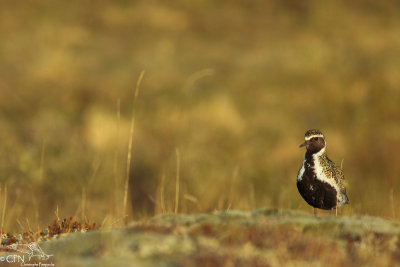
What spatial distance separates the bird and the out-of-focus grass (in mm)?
1551

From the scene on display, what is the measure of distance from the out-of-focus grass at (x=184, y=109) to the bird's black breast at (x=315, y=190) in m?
1.58

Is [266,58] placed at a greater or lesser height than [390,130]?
greater

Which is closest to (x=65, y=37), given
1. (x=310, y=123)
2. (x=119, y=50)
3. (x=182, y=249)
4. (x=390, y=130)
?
(x=119, y=50)

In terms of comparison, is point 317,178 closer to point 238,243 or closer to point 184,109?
point 238,243

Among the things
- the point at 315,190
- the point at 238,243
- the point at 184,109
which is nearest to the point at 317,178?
the point at 315,190

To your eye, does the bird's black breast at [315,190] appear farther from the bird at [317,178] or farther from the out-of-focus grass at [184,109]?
the out-of-focus grass at [184,109]

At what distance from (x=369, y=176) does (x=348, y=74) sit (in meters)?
7.25

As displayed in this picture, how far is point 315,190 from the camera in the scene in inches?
211

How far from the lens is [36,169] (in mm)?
13594

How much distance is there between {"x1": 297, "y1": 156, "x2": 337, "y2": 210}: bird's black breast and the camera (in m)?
5.35

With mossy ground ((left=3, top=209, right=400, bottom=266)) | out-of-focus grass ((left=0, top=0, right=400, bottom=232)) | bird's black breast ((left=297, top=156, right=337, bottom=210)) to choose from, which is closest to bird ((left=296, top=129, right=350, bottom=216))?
bird's black breast ((left=297, top=156, right=337, bottom=210))

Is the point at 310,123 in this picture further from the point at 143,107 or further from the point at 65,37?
the point at 65,37

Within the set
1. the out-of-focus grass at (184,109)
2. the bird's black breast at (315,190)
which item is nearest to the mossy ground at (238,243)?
the bird's black breast at (315,190)

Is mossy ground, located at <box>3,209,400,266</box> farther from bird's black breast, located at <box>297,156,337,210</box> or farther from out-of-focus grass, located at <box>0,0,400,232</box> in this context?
out-of-focus grass, located at <box>0,0,400,232</box>
